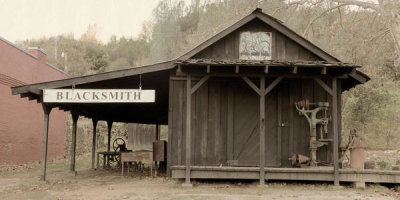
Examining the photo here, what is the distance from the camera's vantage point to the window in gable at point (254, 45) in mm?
12117

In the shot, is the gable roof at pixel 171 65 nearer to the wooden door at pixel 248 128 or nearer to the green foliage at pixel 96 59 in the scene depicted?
the wooden door at pixel 248 128

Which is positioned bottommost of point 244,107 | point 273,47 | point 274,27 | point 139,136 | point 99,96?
point 139,136

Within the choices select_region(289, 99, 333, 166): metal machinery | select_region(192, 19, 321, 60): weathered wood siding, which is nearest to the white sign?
select_region(192, 19, 321, 60): weathered wood siding

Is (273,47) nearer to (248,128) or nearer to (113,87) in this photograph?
(248,128)

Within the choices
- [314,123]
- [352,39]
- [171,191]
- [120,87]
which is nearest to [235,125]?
[314,123]

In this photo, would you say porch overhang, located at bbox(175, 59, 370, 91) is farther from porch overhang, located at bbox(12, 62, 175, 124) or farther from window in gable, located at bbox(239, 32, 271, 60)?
window in gable, located at bbox(239, 32, 271, 60)

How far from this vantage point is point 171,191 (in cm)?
1016

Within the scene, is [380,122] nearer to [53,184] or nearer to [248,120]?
[248,120]

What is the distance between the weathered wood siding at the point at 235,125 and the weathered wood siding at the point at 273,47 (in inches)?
30.3

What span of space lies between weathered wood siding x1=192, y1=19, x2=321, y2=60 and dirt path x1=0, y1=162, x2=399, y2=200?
370 cm

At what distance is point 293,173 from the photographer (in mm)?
10828

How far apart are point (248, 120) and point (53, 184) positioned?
5.84 meters

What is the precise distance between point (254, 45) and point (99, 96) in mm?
4697

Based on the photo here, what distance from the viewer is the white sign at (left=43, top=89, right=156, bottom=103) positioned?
11289 millimetres
